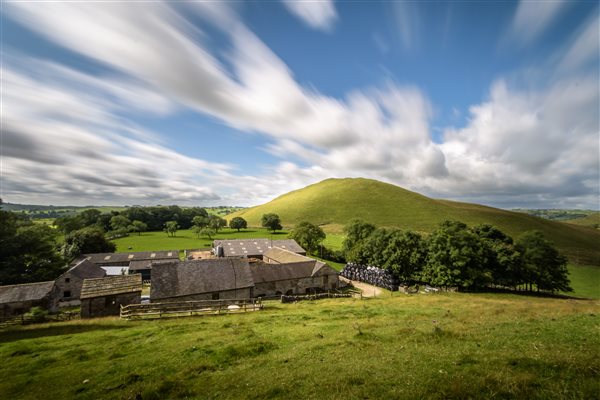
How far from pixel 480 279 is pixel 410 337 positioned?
45.2 meters

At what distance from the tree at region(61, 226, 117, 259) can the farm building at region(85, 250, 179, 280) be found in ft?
27.4

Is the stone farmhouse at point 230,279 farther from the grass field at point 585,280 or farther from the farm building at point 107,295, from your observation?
the grass field at point 585,280

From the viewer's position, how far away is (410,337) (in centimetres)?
1628

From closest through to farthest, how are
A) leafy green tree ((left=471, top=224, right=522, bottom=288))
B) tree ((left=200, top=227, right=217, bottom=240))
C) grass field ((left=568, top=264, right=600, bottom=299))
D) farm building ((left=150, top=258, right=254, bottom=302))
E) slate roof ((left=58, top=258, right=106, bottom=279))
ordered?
farm building ((left=150, top=258, right=254, bottom=302)) → slate roof ((left=58, top=258, right=106, bottom=279)) → leafy green tree ((left=471, top=224, right=522, bottom=288)) → grass field ((left=568, top=264, right=600, bottom=299)) → tree ((left=200, top=227, right=217, bottom=240))

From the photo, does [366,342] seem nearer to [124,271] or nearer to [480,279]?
[480,279]

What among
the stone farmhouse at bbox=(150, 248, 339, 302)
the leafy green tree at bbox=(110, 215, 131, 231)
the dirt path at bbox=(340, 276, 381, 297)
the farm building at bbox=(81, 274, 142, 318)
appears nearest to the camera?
the farm building at bbox=(81, 274, 142, 318)

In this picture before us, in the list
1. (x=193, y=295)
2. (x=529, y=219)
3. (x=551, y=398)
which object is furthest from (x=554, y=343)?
(x=529, y=219)

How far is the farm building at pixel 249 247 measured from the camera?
263ft

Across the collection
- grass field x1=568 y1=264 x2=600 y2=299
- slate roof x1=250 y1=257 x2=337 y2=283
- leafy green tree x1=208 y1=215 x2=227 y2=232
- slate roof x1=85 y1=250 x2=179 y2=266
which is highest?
leafy green tree x1=208 y1=215 x2=227 y2=232

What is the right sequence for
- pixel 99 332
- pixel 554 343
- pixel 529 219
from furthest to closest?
pixel 529 219, pixel 99 332, pixel 554 343

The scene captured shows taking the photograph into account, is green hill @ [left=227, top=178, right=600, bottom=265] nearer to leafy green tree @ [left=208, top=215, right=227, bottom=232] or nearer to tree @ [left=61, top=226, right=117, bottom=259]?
leafy green tree @ [left=208, top=215, right=227, bottom=232]

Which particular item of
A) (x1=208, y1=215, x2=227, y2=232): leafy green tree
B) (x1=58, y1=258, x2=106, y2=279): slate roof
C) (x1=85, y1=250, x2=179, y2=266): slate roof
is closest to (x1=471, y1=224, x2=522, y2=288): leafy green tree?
(x1=58, y1=258, x2=106, y2=279): slate roof

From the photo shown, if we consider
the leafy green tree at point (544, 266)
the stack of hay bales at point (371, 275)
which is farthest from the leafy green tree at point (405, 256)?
the leafy green tree at point (544, 266)

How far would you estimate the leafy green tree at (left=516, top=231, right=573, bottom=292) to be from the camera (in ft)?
169
